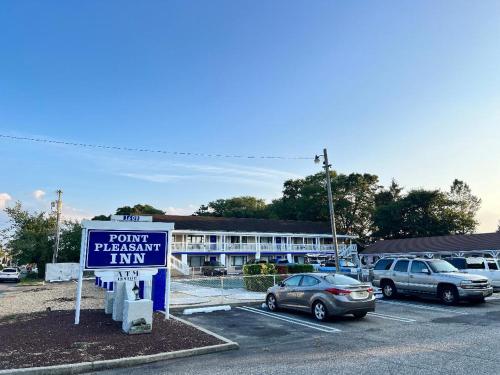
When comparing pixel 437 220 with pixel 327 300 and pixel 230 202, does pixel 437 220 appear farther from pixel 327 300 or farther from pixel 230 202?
pixel 327 300

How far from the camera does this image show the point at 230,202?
83062 mm

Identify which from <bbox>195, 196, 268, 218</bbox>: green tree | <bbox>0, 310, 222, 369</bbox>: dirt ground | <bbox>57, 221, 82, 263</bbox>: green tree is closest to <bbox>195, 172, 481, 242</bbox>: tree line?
<bbox>195, 196, 268, 218</bbox>: green tree

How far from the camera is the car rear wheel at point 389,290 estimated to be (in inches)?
664

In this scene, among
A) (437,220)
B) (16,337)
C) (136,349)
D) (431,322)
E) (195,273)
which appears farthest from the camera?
(437,220)

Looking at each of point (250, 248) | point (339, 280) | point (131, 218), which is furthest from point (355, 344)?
point (250, 248)

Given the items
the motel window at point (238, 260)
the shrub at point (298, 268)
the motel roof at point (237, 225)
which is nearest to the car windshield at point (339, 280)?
the shrub at point (298, 268)

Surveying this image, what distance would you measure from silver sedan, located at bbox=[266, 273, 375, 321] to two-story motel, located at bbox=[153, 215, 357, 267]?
30358mm

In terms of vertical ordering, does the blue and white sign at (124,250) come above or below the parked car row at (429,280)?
above

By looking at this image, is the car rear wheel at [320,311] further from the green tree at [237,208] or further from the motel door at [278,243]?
the green tree at [237,208]

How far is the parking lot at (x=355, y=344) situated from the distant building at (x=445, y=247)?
80.5 ft

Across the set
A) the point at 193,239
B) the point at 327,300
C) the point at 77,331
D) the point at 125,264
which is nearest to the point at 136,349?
the point at 77,331

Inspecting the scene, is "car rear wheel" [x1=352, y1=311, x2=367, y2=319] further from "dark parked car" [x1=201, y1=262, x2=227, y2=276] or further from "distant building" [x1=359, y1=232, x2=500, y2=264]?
"distant building" [x1=359, y1=232, x2=500, y2=264]

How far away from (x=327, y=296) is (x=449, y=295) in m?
6.54

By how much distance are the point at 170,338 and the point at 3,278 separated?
32518 millimetres
